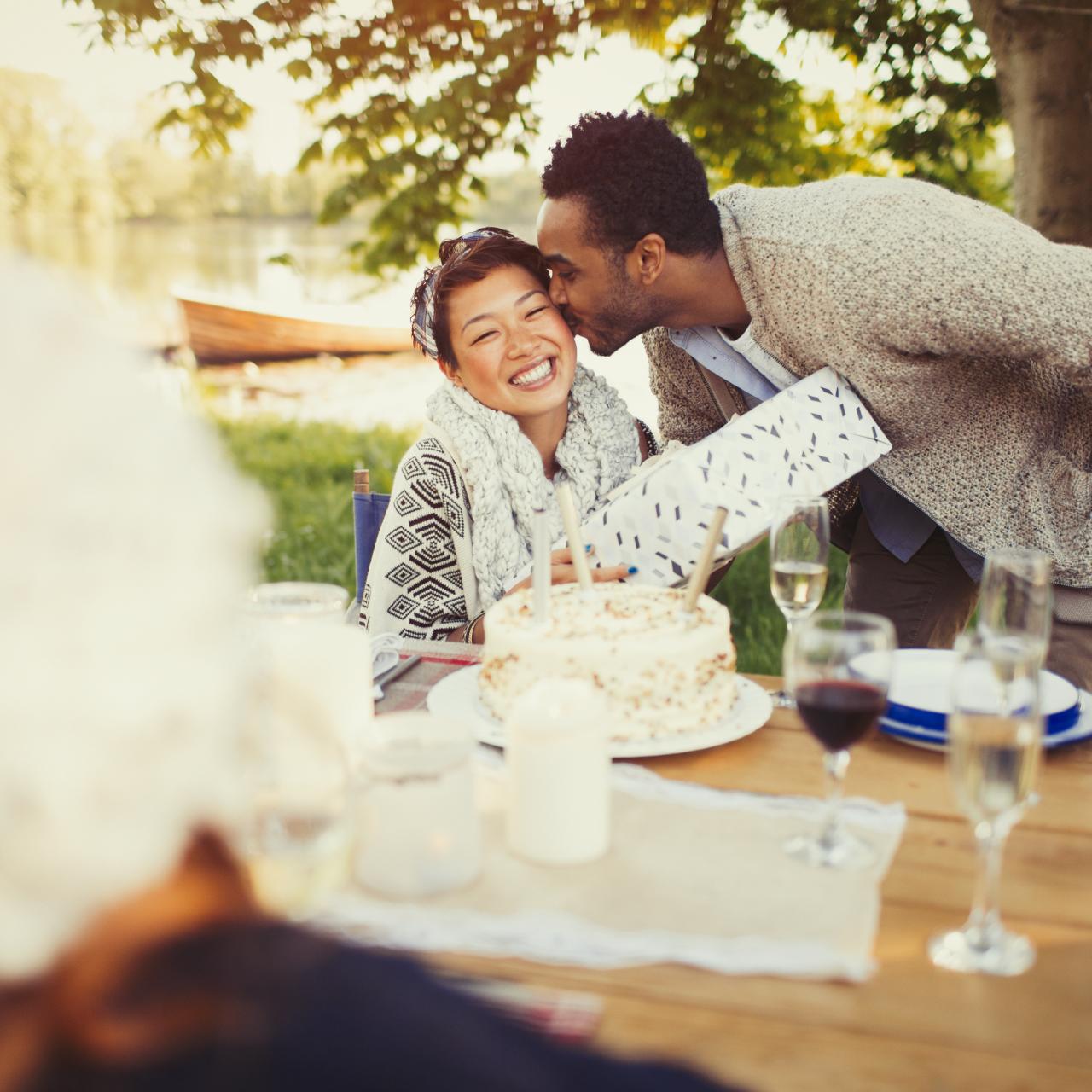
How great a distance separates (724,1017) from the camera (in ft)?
3.43

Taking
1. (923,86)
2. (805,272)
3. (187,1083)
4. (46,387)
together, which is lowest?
(187,1083)

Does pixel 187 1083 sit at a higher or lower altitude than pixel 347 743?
higher

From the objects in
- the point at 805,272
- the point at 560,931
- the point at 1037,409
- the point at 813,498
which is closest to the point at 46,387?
the point at 560,931

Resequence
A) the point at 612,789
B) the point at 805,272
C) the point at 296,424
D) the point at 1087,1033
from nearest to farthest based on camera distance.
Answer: the point at 1087,1033 < the point at 612,789 < the point at 805,272 < the point at 296,424

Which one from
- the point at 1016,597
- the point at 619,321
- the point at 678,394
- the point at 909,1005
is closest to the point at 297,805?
the point at 909,1005

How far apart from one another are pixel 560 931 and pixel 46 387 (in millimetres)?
773

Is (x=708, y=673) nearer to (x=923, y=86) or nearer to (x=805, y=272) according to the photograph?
(x=805, y=272)

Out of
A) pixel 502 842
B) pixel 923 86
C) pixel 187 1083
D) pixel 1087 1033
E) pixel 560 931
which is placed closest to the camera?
pixel 187 1083

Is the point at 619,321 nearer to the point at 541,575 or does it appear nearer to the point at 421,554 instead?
the point at 421,554

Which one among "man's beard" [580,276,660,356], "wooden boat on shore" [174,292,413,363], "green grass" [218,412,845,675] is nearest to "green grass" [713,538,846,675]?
"green grass" [218,412,845,675]

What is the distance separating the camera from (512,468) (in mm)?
2646

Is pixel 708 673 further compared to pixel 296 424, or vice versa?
pixel 296 424

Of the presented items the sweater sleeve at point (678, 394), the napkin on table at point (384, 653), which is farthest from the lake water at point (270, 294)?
the napkin on table at point (384, 653)

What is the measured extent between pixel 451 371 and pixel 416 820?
1712 mm
